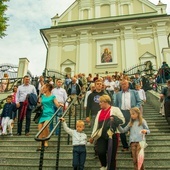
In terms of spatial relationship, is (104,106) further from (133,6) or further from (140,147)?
(133,6)

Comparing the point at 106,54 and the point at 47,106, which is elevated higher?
the point at 106,54

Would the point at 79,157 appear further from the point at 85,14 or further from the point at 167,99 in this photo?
the point at 85,14

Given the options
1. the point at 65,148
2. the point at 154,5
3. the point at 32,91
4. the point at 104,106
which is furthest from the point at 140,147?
the point at 154,5

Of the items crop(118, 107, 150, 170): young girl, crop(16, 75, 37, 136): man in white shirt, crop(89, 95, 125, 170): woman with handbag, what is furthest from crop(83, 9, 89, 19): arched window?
crop(89, 95, 125, 170): woman with handbag

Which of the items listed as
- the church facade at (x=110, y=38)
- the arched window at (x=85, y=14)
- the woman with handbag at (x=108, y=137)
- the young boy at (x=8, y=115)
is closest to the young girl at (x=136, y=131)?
the woman with handbag at (x=108, y=137)

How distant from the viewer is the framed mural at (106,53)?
20.8 m

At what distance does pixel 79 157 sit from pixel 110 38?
18547mm

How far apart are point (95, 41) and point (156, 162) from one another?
18305 mm

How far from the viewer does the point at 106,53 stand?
21.2 metres

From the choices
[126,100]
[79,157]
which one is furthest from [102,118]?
[126,100]

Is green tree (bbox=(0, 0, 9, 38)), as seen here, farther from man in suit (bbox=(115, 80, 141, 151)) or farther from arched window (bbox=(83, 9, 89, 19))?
arched window (bbox=(83, 9, 89, 19))

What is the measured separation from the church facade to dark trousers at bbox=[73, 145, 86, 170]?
16.4 m

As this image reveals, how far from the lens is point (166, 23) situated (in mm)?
20797

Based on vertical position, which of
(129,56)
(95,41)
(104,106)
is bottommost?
(104,106)
